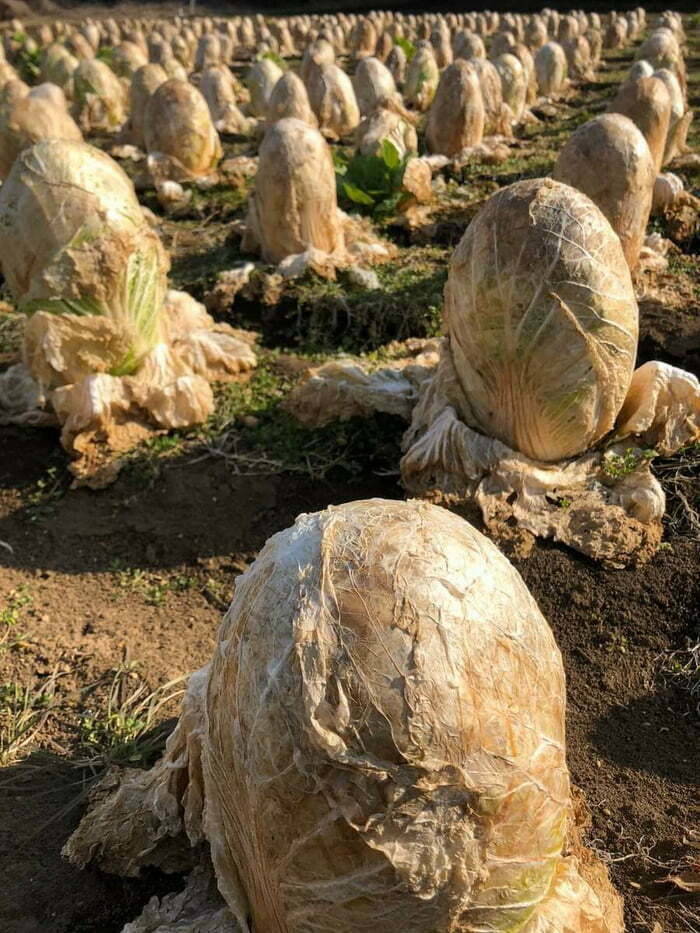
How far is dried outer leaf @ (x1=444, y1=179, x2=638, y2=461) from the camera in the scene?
4.01m

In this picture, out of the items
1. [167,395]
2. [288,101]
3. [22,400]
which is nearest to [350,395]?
[167,395]

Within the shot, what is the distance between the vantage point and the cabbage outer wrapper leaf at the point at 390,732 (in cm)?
185

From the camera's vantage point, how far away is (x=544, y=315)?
4.05 metres

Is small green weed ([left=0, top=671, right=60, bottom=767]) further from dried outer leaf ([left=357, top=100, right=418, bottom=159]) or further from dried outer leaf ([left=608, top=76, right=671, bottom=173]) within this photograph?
dried outer leaf ([left=608, top=76, right=671, bottom=173])

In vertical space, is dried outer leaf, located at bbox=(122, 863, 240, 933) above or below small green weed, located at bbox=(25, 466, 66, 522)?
above

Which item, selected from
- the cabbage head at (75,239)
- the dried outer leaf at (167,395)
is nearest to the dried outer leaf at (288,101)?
the cabbage head at (75,239)

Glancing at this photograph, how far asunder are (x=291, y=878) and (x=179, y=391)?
393 centimetres

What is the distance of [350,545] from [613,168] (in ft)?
17.3

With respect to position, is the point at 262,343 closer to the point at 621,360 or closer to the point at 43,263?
the point at 43,263

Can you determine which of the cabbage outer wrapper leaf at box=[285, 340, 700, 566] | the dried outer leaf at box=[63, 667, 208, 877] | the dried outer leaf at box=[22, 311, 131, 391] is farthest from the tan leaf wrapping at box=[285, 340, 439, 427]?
the dried outer leaf at box=[63, 667, 208, 877]

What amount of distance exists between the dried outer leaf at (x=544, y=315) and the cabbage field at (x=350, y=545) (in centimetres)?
2

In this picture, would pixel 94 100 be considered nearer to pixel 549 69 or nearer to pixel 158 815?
pixel 549 69

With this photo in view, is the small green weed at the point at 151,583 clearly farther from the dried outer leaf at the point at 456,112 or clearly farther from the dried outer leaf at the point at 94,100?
the dried outer leaf at the point at 94,100

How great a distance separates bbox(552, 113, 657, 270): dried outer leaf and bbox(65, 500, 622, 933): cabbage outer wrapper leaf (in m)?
4.95
